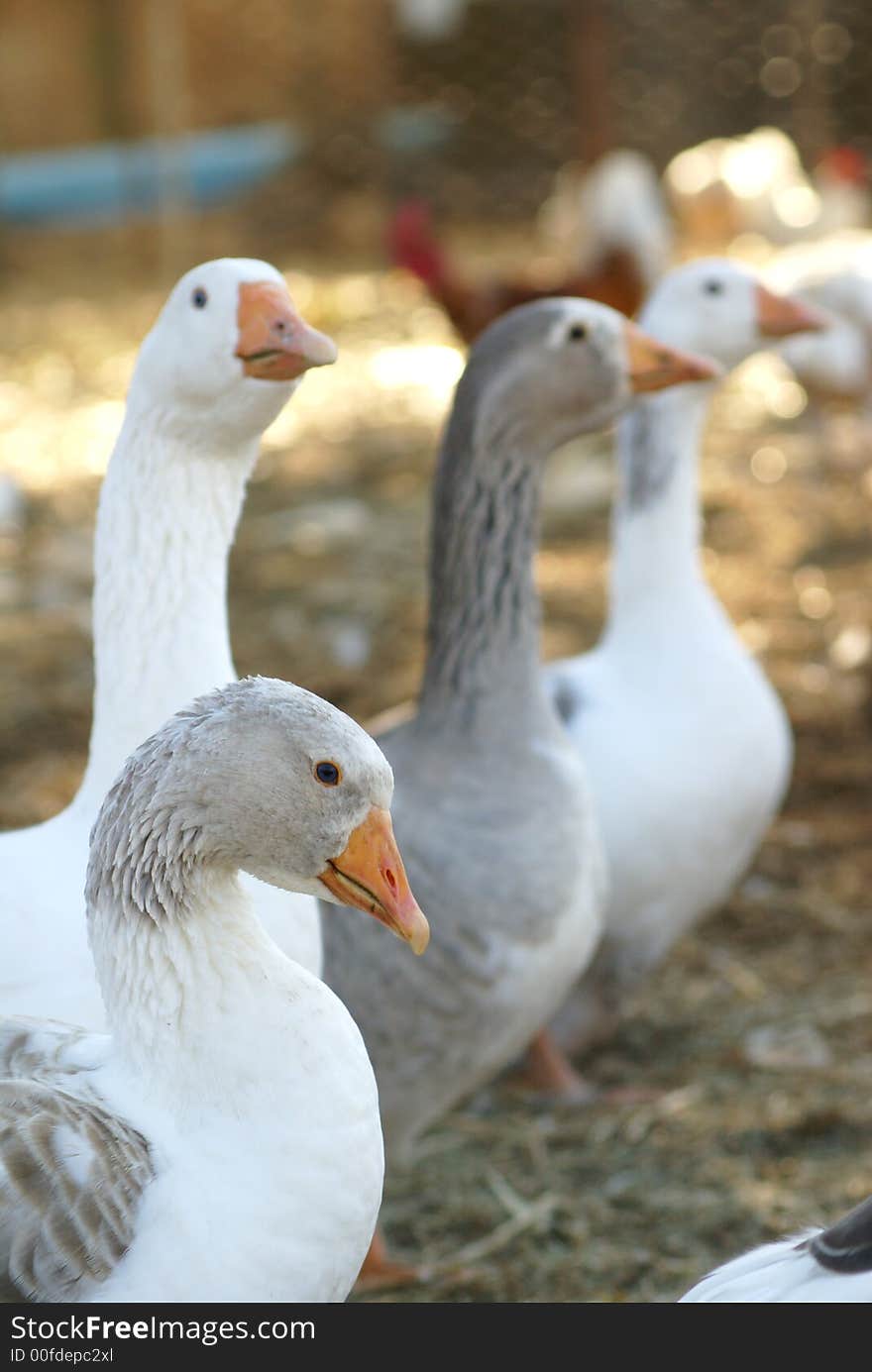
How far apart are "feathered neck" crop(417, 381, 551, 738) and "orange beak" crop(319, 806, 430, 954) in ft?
3.79

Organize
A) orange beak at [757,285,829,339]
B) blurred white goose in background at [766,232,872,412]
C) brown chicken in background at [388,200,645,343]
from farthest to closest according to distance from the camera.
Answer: brown chicken in background at [388,200,645,343], blurred white goose in background at [766,232,872,412], orange beak at [757,285,829,339]

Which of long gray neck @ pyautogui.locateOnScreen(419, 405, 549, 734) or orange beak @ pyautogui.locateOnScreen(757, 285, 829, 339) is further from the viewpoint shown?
orange beak @ pyautogui.locateOnScreen(757, 285, 829, 339)

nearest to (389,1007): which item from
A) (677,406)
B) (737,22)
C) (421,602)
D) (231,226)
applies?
(677,406)

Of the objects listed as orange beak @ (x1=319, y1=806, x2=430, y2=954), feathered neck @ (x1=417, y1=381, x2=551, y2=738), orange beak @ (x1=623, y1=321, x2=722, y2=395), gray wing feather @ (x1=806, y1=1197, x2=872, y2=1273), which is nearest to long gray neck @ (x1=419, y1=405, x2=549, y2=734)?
feathered neck @ (x1=417, y1=381, x2=551, y2=738)

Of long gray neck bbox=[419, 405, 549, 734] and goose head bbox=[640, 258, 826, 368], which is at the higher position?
goose head bbox=[640, 258, 826, 368]

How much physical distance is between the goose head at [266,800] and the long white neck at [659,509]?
1827 millimetres

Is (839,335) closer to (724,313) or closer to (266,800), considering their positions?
(724,313)

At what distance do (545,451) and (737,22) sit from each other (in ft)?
34.9

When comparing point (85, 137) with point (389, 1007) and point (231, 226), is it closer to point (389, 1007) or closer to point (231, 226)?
point (231, 226)

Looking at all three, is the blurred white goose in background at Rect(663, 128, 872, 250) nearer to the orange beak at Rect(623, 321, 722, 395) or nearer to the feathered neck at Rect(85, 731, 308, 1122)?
the orange beak at Rect(623, 321, 722, 395)

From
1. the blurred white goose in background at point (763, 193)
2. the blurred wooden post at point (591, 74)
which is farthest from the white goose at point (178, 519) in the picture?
the blurred white goose in background at point (763, 193)

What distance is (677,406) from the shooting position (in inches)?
145

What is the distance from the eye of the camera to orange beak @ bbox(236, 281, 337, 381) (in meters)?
2.40

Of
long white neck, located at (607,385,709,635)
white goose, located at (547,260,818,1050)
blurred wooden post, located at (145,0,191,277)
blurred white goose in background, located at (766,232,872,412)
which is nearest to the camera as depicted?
white goose, located at (547,260,818,1050)
